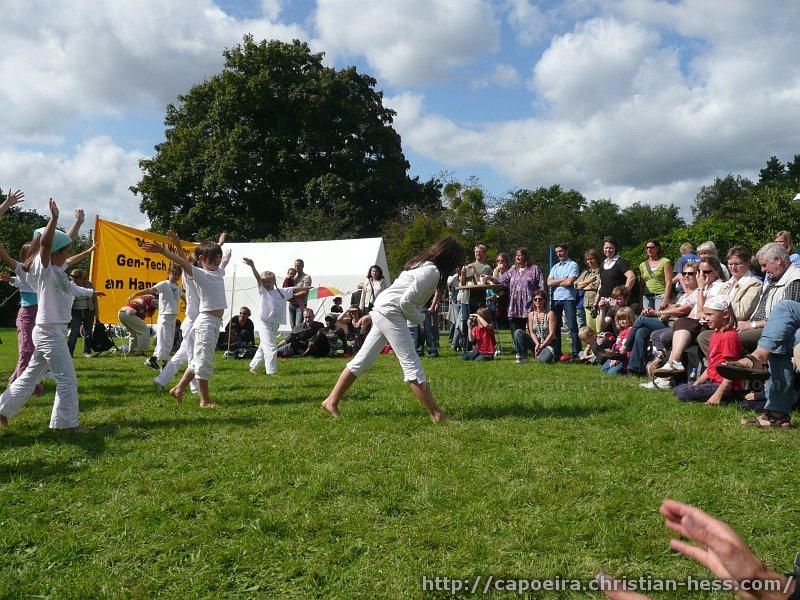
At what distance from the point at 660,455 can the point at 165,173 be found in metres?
38.5

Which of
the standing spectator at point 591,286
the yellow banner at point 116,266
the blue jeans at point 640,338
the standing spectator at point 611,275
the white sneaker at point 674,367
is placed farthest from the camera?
the yellow banner at point 116,266

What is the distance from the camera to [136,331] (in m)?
15.3

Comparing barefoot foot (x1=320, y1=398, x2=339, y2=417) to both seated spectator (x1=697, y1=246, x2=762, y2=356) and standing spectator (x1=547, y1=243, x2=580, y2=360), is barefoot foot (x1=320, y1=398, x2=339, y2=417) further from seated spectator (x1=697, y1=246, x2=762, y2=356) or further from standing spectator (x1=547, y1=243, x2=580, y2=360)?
standing spectator (x1=547, y1=243, x2=580, y2=360)

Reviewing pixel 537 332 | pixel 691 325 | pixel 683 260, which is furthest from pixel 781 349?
pixel 537 332

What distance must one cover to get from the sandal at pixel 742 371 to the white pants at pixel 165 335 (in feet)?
30.3

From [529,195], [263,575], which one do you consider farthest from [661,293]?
[529,195]

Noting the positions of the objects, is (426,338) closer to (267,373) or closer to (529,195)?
(267,373)

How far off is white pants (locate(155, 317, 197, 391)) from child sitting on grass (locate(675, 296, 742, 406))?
612 centimetres

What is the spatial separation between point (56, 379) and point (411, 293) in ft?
11.0

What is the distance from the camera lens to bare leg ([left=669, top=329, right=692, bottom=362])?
25.8 ft

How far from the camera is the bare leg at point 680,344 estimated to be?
7879mm

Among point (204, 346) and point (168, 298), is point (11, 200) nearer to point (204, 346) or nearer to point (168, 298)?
point (204, 346)

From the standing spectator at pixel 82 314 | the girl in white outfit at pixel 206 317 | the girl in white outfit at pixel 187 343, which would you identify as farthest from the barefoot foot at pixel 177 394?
the standing spectator at pixel 82 314

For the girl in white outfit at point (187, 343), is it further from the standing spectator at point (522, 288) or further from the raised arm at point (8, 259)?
the standing spectator at point (522, 288)
